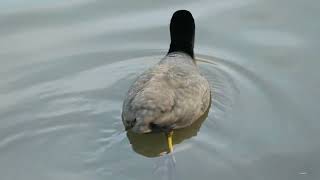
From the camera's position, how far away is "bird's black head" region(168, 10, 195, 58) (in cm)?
774

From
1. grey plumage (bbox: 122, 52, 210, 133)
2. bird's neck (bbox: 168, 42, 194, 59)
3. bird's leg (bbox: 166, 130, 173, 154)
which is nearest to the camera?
grey plumage (bbox: 122, 52, 210, 133)

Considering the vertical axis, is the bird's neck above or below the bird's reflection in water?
above

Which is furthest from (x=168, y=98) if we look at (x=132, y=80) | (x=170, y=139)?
(x=132, y=80)

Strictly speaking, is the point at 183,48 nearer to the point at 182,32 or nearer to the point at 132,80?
the point at 182,32

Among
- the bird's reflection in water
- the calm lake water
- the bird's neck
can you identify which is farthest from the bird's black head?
the bird's reflection in water

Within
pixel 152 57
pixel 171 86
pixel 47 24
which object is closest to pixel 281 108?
pixel 171 86

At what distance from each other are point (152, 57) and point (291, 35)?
5.77ft

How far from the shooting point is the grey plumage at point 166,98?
6062 millimetres

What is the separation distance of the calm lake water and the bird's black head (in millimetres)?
296

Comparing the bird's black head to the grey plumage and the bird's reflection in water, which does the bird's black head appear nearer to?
the grey plumage

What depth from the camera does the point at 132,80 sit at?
7.52 meters

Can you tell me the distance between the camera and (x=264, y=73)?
24.9ft

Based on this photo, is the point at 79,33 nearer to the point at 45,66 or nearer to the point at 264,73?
the point at 45,66

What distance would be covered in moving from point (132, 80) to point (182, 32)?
2.69 ft
